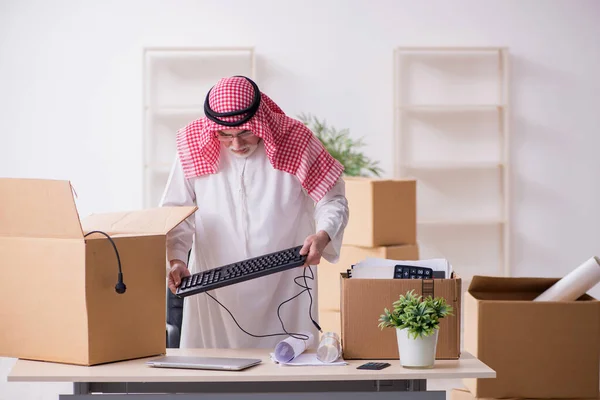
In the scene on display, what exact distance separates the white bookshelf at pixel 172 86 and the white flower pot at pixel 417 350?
11.9ft

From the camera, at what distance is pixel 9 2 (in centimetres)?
527

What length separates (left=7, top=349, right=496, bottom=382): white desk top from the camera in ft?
5.83

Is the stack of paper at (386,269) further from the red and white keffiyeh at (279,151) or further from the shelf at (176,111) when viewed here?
the shelf at (176,111)

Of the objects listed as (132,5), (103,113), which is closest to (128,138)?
(103,113)

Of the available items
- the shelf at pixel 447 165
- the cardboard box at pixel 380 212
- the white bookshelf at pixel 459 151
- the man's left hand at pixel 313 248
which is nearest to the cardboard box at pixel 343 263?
the cardboard box at pixel 380 212

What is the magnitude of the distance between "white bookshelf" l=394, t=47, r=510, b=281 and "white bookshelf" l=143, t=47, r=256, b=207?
1.15m

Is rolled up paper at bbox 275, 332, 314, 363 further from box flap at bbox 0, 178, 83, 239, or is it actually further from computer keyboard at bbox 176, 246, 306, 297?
box flap at bbox 0, 178, 83, 239

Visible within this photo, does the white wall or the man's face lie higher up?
the white wall

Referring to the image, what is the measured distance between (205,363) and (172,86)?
364cm

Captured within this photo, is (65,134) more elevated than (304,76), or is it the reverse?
(304,76)

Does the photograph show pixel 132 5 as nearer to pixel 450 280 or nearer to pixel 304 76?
pixel 304 76

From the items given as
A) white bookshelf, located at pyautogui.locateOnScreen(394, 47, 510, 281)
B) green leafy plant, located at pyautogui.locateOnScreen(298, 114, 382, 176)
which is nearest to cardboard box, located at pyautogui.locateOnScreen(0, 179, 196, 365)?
green leafy plant, located at pyautogui.locateOnScreen(298, 114, 382, 176)

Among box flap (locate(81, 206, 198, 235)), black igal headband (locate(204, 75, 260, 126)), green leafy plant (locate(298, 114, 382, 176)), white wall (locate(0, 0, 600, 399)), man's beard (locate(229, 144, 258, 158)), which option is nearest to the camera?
box flap (locate(81, 206, 198, 235))

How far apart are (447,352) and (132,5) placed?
3980 millimetres
